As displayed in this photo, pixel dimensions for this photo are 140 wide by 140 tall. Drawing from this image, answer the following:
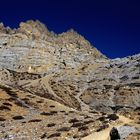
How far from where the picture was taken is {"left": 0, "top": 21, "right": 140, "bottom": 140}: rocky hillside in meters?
41.0

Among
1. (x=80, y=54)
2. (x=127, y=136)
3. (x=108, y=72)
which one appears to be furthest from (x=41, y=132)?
(x=80, y=54)

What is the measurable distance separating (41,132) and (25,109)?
26.9 metres

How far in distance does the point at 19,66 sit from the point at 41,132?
109 meters

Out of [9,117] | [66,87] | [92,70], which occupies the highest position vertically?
[92,70]

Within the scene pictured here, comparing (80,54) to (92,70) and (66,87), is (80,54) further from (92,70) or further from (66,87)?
(66,87)

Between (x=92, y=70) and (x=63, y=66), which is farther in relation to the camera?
(x=63, y=66)

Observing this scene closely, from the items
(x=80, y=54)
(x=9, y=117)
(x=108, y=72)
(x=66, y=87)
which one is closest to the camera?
(x=9, y=117)

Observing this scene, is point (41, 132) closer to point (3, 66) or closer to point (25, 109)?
point (25, 109)

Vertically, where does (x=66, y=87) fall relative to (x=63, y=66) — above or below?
below

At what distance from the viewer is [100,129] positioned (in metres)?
35.7

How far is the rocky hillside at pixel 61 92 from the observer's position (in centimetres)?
4097

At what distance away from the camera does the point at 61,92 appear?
110625 millimetres

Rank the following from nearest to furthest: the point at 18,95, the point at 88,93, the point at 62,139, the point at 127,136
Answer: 1. the point at 127,136
2. the point at 62,139
3. the point at 18,95
4. the point at 88,93

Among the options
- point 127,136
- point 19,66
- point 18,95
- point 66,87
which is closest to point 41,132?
point 127,136
